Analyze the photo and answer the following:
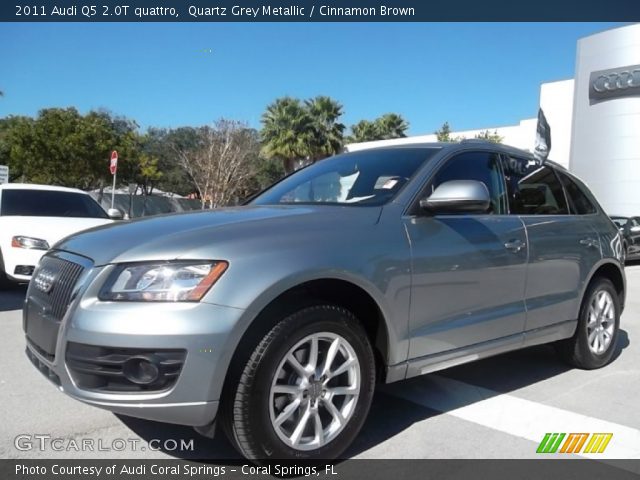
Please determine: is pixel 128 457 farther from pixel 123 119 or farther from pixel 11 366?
pixel 123 119

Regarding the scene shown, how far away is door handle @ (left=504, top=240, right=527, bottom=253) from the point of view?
3775 mm

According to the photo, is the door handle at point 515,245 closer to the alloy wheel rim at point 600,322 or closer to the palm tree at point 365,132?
the alloy wheel rim at point 600,322

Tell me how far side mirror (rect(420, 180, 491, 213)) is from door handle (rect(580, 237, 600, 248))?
66.0 inches

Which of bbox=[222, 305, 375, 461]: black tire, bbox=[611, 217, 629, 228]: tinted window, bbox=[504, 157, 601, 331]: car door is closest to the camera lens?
bbox=[222, 305, 375, 461]: black tire

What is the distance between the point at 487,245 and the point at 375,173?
2.81 feet

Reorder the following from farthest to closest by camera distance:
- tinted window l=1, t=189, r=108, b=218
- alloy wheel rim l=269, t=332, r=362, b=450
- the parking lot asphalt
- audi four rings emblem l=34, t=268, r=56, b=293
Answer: tinted window l=1, t=189, r=108, b=218 < the parking lot asphalt < audi four rings emblem l=34, t=268, r=56, b=293 < alloy wheel rim l=269, t=332, r=362, b=450

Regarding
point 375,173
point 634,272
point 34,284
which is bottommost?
point 634,272

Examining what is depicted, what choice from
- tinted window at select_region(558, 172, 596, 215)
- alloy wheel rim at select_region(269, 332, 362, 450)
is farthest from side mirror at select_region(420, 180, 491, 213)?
tinted window at select_region(558, 172, 596, 215)

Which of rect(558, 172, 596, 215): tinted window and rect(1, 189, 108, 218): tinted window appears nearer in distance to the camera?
rect(558, 172, 596, 215): tinted window

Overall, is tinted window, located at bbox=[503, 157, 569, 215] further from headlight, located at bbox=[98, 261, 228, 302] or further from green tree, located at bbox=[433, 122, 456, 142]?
green tree, located at bbox=[433, 122, 456, 142]

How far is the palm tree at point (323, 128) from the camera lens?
32.8 m

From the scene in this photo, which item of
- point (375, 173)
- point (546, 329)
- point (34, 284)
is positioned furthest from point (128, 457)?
point (546, 329)

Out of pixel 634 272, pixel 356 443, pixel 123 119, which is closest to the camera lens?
pixel 356 443

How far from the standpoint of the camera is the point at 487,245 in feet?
11.9
